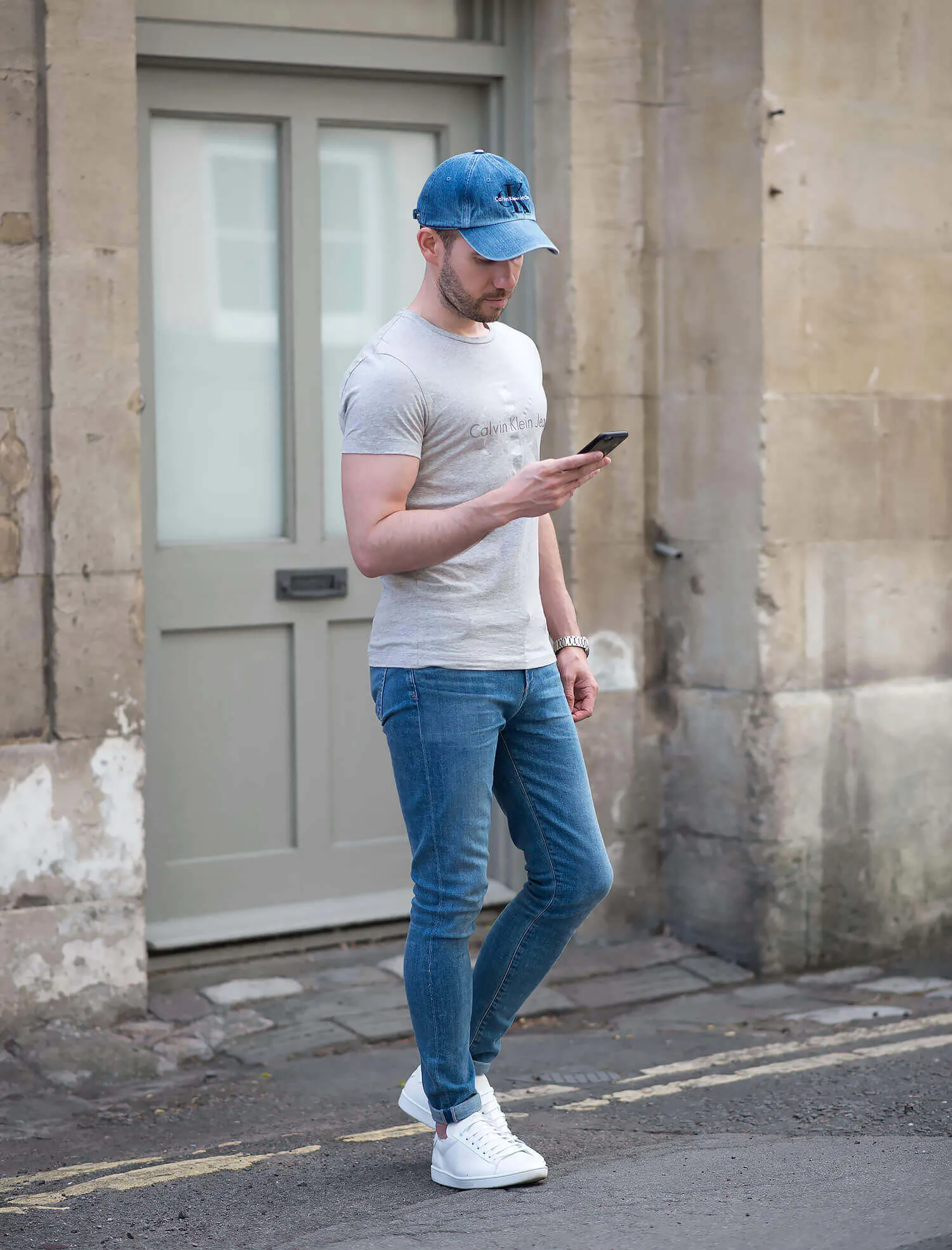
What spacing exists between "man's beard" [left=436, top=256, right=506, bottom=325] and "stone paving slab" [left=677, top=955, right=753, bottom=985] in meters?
2.96

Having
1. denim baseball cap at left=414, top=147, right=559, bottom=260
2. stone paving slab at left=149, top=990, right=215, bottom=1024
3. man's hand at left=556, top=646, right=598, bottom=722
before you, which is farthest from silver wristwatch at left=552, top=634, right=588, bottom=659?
stone paving slab at left=149, top=990, right=215, bottom=1024

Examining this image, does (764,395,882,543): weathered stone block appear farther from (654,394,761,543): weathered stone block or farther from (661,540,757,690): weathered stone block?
(661,540,757,690): weathered stone block

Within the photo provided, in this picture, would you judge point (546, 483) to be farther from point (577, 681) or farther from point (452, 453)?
point (577, 681)

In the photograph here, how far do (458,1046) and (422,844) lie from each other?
43cm

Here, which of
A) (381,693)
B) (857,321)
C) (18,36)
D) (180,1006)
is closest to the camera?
(381,693)

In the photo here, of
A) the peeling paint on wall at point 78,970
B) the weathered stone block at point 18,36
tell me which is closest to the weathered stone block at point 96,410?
the weathered stone block at point 18,36

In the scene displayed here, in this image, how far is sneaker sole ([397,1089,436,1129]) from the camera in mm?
3701

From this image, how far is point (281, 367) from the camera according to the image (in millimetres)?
5754

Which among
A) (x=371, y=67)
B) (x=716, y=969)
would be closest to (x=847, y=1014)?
(x=716, y=969)

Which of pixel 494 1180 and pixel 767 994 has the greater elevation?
pixel 494 1180

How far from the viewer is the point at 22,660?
4926mm

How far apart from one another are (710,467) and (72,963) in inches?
104

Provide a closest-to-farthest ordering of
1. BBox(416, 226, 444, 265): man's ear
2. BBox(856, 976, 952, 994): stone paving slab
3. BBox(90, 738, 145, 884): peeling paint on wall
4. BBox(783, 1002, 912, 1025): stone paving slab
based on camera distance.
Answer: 1. BBox(416, 226, 444, 265): man's ear
2. BBox(90, 738, 145, 884): peeling paint on wall
3. BBox(783, 1002, 912, 1025): stone paving slab
4. BBox(856, 976, 952, 994): stone paving slab

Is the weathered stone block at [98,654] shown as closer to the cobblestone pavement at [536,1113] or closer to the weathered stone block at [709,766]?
the cobblestone pavement at [536,1113]
